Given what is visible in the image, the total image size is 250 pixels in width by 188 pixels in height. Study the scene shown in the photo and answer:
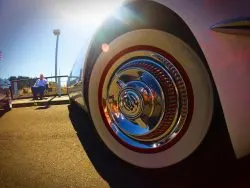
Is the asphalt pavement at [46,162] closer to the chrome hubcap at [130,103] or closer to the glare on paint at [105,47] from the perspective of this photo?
the chrome hubcap at [130,103]

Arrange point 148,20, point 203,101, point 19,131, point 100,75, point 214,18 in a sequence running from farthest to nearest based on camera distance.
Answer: point 19,131 < point 100,75 < point 148,20 < point 203,101 < point 214,18

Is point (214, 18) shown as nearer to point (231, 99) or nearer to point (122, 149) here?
point (231, 99)

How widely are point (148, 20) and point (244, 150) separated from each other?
0.78 meters

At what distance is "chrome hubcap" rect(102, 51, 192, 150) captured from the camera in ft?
4.84

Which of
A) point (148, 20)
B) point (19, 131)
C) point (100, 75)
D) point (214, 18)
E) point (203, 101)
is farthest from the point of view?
point (19, 131)

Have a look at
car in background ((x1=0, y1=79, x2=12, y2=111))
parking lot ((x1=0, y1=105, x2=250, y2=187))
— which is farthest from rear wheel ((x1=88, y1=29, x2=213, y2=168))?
car in background ((x1=0, y1=79, x2=12, y2=111))

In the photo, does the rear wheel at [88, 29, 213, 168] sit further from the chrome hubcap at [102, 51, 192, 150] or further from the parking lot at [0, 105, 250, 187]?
the parking lot at [0, 105, 250, 187]

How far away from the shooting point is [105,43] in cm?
169

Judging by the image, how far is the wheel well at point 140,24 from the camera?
144 cm

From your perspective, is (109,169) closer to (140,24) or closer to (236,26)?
(140,24)

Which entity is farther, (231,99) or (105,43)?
(105,43)

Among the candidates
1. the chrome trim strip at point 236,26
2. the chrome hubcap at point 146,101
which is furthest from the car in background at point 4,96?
the chrome trim strip at point 236,26

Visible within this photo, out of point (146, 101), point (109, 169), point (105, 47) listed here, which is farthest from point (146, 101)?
point (109, 169)

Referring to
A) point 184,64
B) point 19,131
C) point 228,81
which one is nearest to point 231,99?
point 228,81
